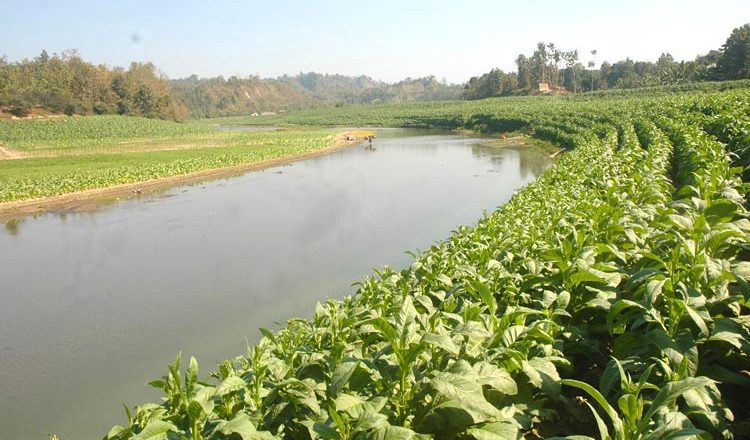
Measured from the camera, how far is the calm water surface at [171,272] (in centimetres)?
704

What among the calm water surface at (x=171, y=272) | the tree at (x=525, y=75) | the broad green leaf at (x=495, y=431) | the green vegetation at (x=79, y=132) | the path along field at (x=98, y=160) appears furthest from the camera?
the tree at (x=525, y=75)

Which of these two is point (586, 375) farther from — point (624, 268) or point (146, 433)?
point (146, 433)

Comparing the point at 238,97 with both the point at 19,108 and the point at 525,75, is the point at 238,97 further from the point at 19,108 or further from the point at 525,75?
the point at 19,108

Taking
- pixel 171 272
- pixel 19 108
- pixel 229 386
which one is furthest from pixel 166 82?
pixel 229 386

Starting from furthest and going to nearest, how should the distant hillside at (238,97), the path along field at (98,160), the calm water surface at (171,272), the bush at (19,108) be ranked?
1. the distant hillside at (238,97)
2. the bush at (19,108)
3. the path along field at (98,160)
4. the calm water surface at (171,272)

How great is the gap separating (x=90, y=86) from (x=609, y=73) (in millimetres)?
81190

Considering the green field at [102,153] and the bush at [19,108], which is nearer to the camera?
the green field at [102,153]

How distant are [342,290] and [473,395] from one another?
778 centimetres

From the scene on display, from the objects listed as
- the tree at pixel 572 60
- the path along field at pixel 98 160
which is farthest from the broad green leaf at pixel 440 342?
the tree at pixel 572 60

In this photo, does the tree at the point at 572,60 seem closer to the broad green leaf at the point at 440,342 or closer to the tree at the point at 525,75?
the tree at the point at 525,75

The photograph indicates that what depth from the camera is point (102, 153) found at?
1441 inches

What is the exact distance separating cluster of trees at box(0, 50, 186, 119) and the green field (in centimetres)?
1228

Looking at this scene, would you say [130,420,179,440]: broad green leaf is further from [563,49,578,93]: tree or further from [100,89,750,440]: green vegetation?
[563,49,578,93]: tree

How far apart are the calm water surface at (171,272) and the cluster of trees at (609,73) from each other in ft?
155
